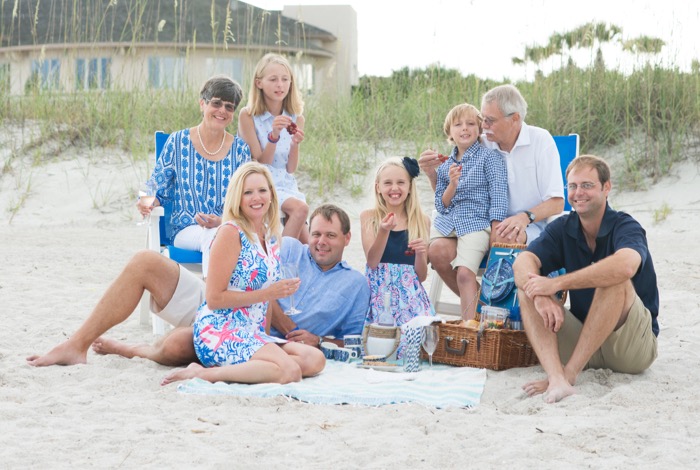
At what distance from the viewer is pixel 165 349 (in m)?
3.96

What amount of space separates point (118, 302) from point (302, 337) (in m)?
0.89

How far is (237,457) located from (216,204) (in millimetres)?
2362

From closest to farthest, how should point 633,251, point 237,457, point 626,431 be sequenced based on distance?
point 237,457 < point 626,431 < point 633,251

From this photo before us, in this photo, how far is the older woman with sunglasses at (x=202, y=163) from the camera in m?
4.81

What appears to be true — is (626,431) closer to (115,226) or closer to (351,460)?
(351,460)

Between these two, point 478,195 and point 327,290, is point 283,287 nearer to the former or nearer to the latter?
point 327,290

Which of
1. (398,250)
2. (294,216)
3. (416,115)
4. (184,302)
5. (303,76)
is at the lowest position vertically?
(184,302)

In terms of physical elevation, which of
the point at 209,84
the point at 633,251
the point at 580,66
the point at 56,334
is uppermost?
the point at 580,66

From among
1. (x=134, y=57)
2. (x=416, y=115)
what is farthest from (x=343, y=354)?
(x=416, y=115)

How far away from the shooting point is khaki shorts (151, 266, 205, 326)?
4051 millimetres

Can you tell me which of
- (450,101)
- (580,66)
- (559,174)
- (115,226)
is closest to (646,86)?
(580,66)

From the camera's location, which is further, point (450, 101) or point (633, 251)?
point (450, 101)

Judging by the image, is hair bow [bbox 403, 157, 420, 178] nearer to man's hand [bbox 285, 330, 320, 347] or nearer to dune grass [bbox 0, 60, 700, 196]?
man's hand [bbox 285, 330, 320, 347]

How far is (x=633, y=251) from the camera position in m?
3.53
